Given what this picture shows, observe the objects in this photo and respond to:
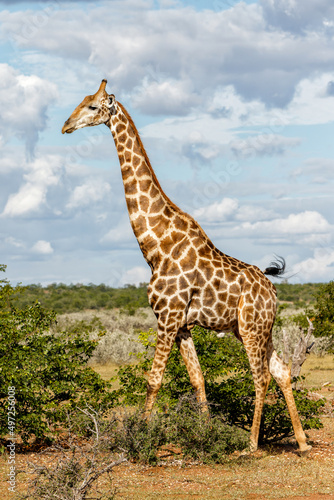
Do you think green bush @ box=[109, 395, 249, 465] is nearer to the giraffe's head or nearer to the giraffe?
the giraffe

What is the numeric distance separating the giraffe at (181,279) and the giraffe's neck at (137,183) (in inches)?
0.5

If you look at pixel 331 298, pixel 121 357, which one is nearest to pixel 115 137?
pixel 331 298

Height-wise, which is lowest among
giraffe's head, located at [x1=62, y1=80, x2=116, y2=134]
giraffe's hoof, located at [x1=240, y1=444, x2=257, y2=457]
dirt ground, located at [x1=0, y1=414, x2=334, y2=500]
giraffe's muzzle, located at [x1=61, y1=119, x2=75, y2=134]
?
dirt ground, located at [x1=0, y1=414, x2=334, y2=500]

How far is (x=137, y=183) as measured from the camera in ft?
29.0

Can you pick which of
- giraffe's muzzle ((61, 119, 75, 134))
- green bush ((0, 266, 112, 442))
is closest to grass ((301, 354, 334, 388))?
green bush ((0, 266, 112, 442))

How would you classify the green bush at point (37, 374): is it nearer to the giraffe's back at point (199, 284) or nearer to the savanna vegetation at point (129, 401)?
the savanna vegetation at point (129, 401)

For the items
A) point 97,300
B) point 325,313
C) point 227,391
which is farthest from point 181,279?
point 97,300

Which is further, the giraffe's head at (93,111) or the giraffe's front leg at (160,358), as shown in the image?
the giraffe's head at (93,111)

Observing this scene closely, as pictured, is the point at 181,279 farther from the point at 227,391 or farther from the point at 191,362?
the point at 227,391

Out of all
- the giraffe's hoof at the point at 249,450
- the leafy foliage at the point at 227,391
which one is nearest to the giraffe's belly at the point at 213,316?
the leafy foliage at the point at 227,391

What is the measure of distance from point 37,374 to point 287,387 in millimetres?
3831

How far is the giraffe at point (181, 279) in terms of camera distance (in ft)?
27.6

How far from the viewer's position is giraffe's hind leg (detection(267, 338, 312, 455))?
895 cm

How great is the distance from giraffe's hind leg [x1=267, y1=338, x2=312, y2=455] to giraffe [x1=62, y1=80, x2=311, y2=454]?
0.01m
